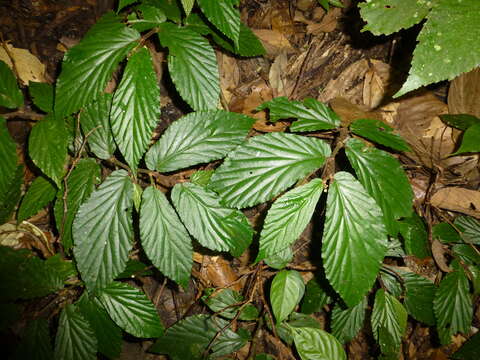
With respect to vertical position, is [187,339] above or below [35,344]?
below

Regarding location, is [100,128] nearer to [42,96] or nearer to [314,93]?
[42,96]

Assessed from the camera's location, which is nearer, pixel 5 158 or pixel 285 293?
pixel 5 158

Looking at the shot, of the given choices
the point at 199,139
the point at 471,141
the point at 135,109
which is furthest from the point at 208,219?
the point at 471,141

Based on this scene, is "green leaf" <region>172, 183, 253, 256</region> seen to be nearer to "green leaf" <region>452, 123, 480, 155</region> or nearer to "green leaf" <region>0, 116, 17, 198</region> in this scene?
"green leaf" <region>0, 116, 17, 198</region>

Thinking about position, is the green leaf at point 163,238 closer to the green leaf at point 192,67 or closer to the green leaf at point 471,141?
the green leaf at point 192,67

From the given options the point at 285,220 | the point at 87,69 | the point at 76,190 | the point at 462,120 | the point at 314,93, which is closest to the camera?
the point at 285,220

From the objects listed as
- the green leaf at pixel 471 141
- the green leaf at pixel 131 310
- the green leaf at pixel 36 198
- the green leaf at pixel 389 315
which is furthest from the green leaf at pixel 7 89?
the green leaf at pixel 389 315

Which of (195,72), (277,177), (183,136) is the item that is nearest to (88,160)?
(183,136)

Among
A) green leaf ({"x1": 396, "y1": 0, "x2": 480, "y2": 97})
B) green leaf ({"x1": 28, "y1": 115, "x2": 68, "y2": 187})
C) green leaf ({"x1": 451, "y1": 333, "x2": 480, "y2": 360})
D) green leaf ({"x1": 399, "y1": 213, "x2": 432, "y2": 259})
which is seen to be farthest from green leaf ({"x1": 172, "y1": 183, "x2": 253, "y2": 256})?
green leaf ({"x1": 451, "y1": 333, "x2": 480, "y2": 360})
